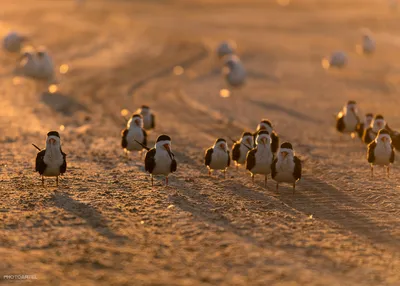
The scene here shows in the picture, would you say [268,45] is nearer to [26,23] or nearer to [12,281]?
[26,23]

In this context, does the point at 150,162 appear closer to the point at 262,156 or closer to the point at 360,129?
the point at 262,156

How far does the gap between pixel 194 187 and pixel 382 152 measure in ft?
13.4

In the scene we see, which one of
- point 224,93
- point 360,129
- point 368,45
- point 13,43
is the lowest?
point 360,129

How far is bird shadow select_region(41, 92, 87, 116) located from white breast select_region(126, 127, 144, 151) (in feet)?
23.0

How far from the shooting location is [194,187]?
1556 centimetres

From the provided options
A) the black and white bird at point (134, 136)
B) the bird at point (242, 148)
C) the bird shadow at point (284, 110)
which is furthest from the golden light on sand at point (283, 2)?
the bird at point (242, 148)

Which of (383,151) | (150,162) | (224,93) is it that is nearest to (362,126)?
(383,151)

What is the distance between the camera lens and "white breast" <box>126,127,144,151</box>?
17.6 metres

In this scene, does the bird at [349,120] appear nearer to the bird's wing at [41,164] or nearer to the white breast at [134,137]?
the white breast at [134,137]

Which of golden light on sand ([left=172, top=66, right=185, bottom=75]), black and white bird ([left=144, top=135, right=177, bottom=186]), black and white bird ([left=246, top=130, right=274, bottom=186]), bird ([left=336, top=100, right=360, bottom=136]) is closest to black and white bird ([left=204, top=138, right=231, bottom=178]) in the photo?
black and white bird ([left=246, top=130, right=274, bottom=186])

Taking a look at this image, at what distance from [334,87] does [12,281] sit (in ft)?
70.9

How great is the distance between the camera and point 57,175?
15070 millimetres

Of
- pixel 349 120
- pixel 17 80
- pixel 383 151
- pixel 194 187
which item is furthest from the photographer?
pixel 17 80

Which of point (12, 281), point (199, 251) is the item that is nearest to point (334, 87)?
point (199, 251)
